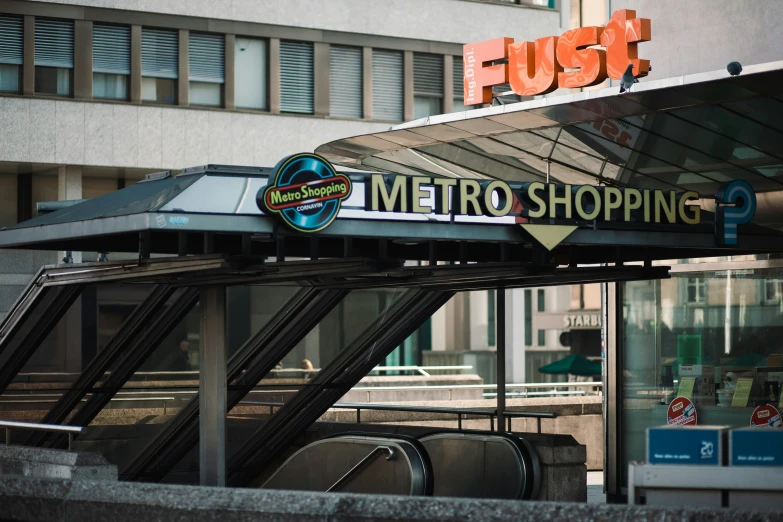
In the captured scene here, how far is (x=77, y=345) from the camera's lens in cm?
1631

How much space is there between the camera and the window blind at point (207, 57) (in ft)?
112

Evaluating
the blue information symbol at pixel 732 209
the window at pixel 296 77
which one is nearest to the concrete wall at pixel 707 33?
the blue information symbol at pixel 732 209

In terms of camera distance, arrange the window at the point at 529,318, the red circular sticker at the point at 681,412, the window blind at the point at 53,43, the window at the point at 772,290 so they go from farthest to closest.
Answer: the window at the point at 529,318, the window blind at the point at 53,43, the red circular sticker at the point at 681,412, the window at the point at 772,290

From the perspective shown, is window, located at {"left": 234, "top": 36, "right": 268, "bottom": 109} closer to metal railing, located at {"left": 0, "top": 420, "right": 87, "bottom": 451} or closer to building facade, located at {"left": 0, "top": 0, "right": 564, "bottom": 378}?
building facade, located at {"left": 0, "top": 0, "right": 564, "bottom": 378}

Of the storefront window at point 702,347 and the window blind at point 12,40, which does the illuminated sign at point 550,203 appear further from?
the window blind at point 12,40

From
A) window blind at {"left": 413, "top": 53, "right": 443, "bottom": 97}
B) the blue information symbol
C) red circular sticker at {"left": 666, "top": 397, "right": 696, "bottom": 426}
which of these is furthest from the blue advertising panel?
window blind at {"left": 413, "top": 53, "right": 443, "bottom": 97}

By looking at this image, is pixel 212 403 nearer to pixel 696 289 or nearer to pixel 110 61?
pixel 696 289

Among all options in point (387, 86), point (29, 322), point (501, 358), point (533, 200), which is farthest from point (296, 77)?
point (533, 200)

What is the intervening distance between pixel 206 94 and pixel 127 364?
18658 millimetres

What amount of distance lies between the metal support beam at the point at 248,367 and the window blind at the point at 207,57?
18144 mm

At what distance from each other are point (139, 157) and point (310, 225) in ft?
75.0

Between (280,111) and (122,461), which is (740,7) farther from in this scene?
(280,111)

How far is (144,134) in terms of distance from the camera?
110ft

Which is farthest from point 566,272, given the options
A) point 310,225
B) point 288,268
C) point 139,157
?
point 139,157
